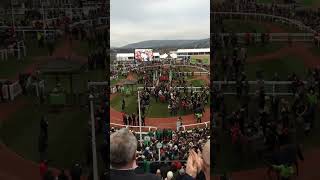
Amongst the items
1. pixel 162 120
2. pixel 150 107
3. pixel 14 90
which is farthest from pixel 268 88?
pixel 150 107

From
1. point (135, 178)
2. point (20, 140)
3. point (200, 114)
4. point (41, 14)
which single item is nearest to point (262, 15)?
point (41, 14)

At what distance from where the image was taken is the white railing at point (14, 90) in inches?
349

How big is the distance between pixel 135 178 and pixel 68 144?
602cm

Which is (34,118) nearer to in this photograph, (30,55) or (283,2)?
(30,55)

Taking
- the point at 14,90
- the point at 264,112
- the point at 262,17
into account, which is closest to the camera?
the point at 264,112

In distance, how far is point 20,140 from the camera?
8.62 metres

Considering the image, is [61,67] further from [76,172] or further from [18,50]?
[76,172]

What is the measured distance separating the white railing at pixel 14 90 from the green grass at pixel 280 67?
4122 mm

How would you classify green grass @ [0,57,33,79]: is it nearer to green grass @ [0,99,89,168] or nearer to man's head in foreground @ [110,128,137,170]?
green grass @ [0,99,89,168]

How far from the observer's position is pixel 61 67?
8812 millimetres

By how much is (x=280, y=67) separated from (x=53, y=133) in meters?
4.32

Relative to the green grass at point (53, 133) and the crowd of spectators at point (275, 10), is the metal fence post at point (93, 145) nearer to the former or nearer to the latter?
the green grass at point (53, 133)

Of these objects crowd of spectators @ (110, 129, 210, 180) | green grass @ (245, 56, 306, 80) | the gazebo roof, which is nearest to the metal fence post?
the gazebo roof

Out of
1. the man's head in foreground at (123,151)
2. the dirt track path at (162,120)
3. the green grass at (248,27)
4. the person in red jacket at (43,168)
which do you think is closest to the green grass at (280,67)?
the green grass at (248,27)
